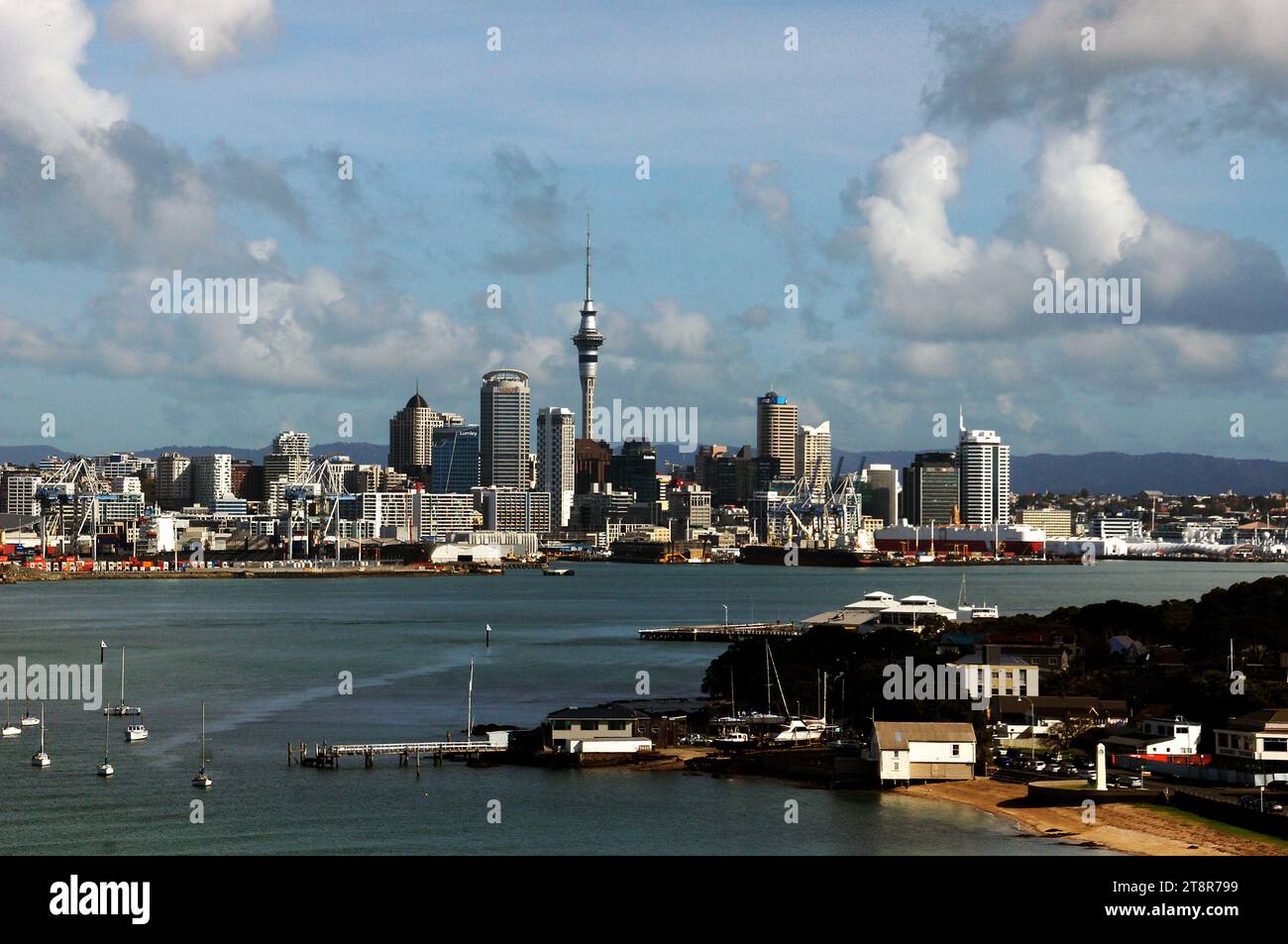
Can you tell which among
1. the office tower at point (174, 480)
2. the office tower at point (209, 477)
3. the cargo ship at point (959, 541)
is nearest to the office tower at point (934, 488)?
the cargo ship at point (959, 541)

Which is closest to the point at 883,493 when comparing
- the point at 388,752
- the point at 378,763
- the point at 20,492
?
the point at 20,492

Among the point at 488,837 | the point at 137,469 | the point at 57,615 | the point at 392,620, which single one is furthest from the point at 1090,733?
the point at 137,469

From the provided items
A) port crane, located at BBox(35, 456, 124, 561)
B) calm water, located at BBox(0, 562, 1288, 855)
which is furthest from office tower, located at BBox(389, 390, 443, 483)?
calm water, located at BBox(0, 562, 1288, 855)

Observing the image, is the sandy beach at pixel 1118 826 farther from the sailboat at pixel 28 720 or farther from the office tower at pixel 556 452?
the office tower at pixel 556 452

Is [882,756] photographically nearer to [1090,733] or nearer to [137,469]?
[1090,733]

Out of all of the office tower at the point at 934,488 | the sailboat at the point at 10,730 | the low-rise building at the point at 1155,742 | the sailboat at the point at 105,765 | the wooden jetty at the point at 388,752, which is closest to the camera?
the low-rise building at the point at 1155,742
